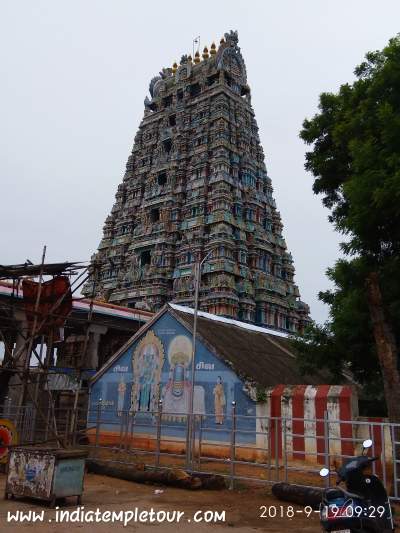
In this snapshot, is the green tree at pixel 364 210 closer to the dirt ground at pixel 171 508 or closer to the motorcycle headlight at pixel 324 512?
the dirt ground at pixel 171 508

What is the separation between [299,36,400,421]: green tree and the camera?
36.7ft

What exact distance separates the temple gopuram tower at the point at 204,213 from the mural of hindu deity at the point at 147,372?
20.3m

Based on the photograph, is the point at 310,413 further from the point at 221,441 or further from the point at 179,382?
the point at 179,382

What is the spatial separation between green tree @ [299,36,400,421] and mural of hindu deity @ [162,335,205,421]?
479 cm

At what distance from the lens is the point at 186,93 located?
55375 mm

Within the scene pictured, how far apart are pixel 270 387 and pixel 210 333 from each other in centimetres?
372

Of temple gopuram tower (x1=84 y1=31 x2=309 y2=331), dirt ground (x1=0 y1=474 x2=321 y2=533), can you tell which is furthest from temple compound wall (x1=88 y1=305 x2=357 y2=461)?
temple gopuram tower (x1=84 y1=31 x2=309 y2=331)

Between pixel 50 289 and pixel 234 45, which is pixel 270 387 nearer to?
pixel 50 289

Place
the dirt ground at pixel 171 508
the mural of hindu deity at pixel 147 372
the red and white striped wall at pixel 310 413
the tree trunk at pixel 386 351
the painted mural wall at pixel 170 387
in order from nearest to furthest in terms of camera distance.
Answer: the dirt ground at pixel 171 508
the tree trunk at pixel 386 351
the red and white striped wall at pixel 310 413
the painted mural wall at pixel 170 387
the mural of hindu deity at pixel 147 372

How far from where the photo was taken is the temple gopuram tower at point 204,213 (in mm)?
44031

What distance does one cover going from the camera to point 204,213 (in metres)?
46.3

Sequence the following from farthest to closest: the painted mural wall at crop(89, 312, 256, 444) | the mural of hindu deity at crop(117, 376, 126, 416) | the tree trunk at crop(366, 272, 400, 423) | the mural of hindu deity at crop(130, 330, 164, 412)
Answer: the mural of hindu deity at crop(117, 376, 126, 416) → the mural of hindu deity at crop(130, 330, 164, 412) → the painted mural wall at crop(89, 312, 256, 444) → the tree trunk at crop(366, 272, 400, 423)

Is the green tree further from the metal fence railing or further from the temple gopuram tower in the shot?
the temple gopuram tower

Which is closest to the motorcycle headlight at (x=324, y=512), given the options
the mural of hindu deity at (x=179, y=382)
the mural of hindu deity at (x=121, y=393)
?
the mural of hindu deity at (x=179, y=382)
